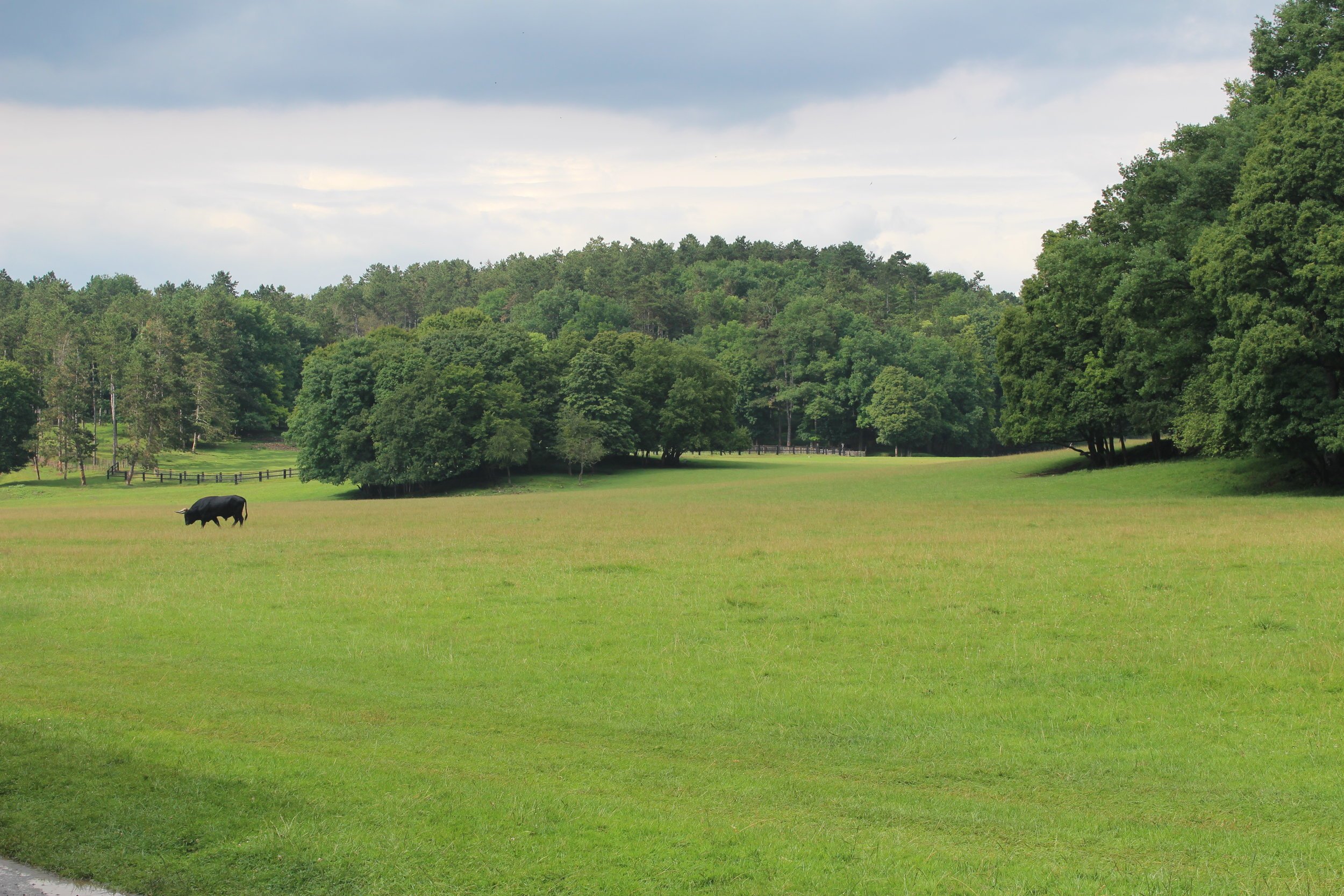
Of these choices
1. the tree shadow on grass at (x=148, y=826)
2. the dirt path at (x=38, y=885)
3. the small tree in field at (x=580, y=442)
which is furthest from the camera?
the small tree in field at (x=580, y=442)

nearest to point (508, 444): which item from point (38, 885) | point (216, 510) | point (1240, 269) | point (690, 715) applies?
point (216, 510)

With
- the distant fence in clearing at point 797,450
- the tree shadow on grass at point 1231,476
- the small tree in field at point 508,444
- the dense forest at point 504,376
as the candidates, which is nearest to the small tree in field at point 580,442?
the dense forest at point 504,376

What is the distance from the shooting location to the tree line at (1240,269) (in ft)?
124

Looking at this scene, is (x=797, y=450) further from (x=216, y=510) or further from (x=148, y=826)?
(x=148, y=826)

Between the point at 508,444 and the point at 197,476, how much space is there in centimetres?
3805

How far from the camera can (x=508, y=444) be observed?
80.4 m

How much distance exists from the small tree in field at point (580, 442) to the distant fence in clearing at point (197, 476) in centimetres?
2653

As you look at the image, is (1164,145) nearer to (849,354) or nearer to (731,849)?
(731,849)

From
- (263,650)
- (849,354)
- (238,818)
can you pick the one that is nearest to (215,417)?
(849,354)

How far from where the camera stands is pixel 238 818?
8.46 m

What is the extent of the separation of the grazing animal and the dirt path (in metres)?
32.7

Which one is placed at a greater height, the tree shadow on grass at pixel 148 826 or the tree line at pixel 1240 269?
the tree line at pixel 1240 269

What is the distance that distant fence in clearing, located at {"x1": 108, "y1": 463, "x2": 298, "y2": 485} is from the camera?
95.5 metres

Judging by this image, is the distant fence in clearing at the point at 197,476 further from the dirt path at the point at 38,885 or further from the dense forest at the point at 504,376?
the dirt path at the point at 38,885
